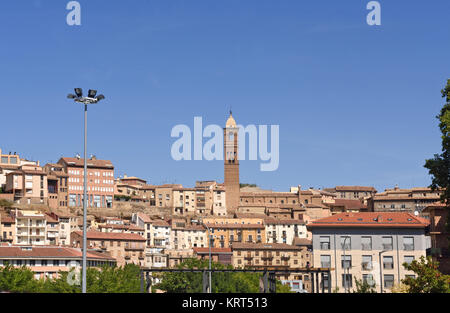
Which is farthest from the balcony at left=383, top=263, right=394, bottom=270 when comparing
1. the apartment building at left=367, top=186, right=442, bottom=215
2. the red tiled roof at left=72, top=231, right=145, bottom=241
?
the apartment building at left=367, top=186, right=442, bottom=215

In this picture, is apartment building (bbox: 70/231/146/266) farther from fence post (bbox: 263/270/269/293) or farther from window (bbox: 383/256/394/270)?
fence post (bbox: 263/270/269/293)

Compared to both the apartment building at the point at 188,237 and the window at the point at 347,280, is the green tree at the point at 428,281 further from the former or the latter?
the apartment building at the point at 188,237

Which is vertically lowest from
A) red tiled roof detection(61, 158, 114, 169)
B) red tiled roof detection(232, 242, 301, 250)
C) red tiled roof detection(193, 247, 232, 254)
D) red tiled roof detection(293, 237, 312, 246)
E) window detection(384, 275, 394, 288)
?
window detection(384, 275, 394, 288)

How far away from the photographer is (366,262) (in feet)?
272

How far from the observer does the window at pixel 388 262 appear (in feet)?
270

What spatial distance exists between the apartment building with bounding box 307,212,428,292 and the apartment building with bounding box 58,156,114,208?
10707 cm

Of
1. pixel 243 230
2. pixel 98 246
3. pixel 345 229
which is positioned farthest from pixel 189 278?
pixel 243 230

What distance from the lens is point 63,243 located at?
150 metres

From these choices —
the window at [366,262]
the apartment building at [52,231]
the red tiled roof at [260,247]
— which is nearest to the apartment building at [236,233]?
the red tiled roof at [260,247]

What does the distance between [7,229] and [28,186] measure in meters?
29.1

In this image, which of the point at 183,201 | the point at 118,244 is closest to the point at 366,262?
the point at 118,244

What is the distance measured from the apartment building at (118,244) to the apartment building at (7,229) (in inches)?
457

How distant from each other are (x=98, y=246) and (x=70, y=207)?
136 feet

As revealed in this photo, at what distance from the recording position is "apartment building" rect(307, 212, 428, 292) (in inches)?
3246
